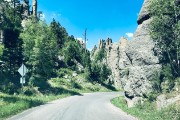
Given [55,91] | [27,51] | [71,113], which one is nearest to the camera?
[71,113]

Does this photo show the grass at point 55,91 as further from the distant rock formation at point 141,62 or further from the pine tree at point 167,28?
the pine tree at point 167,28

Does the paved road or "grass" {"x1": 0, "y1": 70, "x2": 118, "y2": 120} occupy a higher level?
"grass" {"x1": 0, "y1": 70, "x2": 118, "y2": 120}

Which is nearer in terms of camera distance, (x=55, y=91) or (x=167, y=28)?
(x=167, y=28)

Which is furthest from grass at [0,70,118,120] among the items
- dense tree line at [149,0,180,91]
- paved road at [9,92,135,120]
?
dense tree line at [149,0,180,91]

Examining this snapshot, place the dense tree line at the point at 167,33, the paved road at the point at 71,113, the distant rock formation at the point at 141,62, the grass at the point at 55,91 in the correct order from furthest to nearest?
1. the distant rock formation at the point at 141,62
2. the dense tree line at the point at 167,33
3. the grass at the point at 55,91
4. the paved road at the point at 71,113

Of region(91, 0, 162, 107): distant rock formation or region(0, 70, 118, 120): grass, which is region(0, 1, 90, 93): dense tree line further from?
region(91, 0, 162, 107): distant rock formation

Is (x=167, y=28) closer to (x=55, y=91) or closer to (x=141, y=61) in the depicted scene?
(x=141, y=61)

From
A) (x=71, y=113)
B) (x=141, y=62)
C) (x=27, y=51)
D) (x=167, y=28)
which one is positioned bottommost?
(x=71, y=113)

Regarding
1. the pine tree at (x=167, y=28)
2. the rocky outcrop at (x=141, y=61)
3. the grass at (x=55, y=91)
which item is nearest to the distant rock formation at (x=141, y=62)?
the rocky outcrop at (x=141, y=61)

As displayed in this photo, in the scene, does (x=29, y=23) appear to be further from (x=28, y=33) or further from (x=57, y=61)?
(x=57, y=61)

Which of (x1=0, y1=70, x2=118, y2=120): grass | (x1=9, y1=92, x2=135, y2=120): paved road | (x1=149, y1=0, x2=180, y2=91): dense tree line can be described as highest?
(x1=149, y1=0, x2=180, y2=91): dense tree line

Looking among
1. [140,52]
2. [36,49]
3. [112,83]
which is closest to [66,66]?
[112,83]

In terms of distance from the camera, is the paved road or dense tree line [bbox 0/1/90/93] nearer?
the paved road

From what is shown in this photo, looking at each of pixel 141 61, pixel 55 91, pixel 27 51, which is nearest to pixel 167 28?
pixel 141 61
